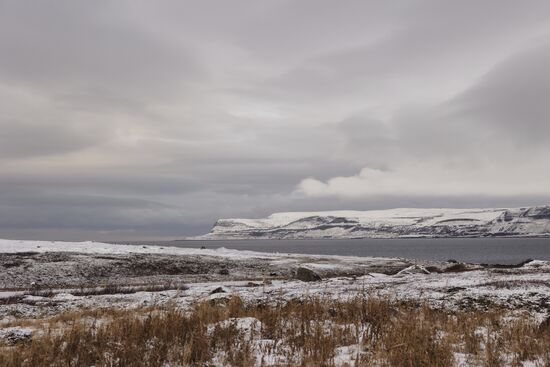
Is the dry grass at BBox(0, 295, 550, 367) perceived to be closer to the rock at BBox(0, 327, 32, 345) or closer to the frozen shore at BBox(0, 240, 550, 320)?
the rock at BBox(0, 327, 32, 345)

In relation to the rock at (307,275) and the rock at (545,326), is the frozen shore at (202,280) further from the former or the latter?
the rock at (545,326)

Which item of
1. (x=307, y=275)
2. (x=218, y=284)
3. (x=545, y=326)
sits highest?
(x=545, y=326)

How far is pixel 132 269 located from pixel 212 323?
37.5 m

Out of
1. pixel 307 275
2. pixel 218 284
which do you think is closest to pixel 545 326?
pixel 218 284

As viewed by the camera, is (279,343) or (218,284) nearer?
(279,343)

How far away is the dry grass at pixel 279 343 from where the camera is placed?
7.92 metres

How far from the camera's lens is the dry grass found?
7918 millimetres

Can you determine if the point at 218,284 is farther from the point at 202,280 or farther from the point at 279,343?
the point at 279,343

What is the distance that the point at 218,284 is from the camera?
33.4 meters

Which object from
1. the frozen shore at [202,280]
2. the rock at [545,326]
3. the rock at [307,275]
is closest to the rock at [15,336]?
the frozen shore at [202,280]

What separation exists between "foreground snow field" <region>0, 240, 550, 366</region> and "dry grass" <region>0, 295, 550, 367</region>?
383 millimetres

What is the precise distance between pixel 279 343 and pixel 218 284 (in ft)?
79.7

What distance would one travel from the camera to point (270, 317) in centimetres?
1143

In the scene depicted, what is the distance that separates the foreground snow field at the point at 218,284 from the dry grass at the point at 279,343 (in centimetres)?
38
